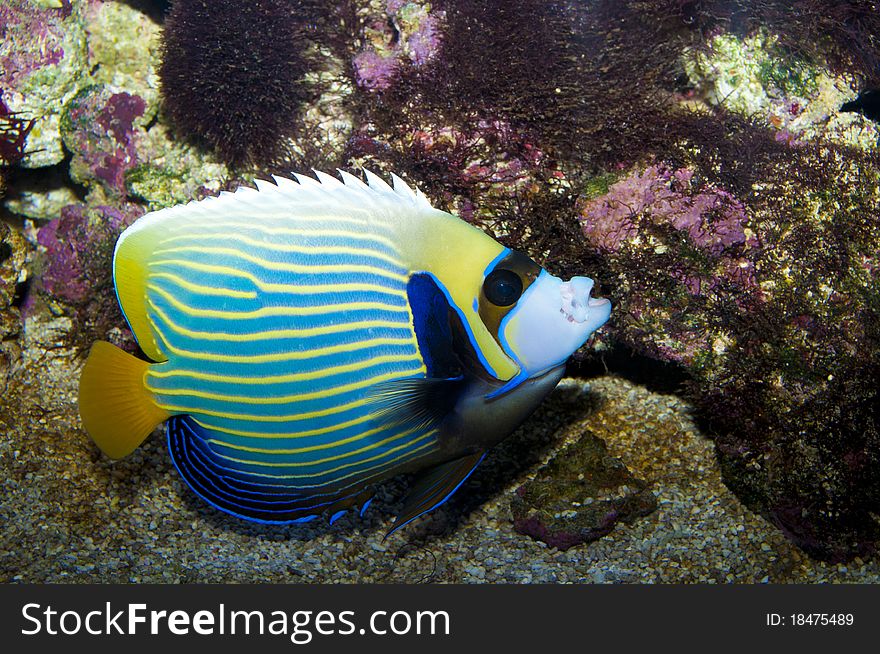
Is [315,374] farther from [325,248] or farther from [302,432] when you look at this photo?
[325,248]

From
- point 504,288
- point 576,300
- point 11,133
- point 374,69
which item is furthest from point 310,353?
point 11,133

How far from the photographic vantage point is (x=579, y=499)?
9.69 feet

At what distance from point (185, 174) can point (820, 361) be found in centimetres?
360

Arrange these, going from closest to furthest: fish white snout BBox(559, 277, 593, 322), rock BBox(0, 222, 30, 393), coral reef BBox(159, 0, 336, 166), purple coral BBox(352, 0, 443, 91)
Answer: fish white snout BBox(559, 277, 593, 322) → purple coral BBox(352, 0, 443, 91) → coral reef BBox(159, 0, 336, 166) → rock BBox(0, 222, 30, 393)

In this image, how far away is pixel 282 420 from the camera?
5.32 feet

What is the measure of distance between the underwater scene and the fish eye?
113 mm

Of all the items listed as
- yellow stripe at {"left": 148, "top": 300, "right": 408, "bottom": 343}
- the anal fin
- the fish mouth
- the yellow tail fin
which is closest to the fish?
the fish mouth

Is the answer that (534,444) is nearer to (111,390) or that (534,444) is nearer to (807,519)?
(807,519)

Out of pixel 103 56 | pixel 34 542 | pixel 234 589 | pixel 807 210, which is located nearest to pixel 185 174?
pixel 103 56

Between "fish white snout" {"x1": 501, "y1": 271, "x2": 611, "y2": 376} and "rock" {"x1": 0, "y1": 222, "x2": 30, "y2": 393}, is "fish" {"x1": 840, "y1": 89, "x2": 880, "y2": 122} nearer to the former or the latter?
"fish white snout" {"x1": 501, "y1": 271, "x2": 611, "y2": 376}

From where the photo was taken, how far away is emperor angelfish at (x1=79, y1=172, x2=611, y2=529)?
1576mm

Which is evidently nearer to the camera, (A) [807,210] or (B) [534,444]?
(A) [807,210]

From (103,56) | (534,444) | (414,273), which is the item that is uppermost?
(414,273)

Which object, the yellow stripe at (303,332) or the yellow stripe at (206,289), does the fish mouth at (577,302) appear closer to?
the yellow stripe at (303,332)
